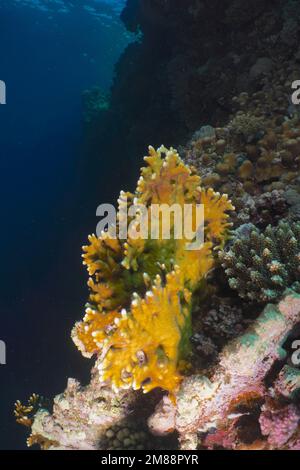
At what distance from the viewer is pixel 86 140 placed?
2012 centimetres

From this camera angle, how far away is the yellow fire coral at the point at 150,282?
8.54 feet

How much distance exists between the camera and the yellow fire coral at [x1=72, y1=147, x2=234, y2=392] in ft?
8.54

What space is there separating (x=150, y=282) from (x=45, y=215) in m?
26.8

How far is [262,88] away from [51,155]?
43602 mm

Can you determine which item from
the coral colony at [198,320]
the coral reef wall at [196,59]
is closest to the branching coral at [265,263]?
the coral colony at [198,320]

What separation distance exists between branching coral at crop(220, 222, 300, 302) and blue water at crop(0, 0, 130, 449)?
25.0 feet

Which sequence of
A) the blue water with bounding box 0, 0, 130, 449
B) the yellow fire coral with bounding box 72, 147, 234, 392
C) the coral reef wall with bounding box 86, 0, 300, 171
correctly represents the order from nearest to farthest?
the yellow fire coral with bounding box 72, 147, 234, 392
the coral reef wall with bounding box 86, 0, 300, 171
the blue water with bounding box 0, 0, 130, 449

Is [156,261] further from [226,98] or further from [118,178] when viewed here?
[118,178]

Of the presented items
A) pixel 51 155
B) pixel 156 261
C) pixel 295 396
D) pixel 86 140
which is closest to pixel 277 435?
pixel 295 396

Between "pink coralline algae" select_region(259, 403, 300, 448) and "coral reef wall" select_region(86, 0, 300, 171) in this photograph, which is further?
"coral reef wall" select_region(86, 0, 300, 171)

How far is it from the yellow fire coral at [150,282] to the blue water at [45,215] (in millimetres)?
7439

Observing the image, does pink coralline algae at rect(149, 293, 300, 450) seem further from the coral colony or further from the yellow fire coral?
the yellow fire coral

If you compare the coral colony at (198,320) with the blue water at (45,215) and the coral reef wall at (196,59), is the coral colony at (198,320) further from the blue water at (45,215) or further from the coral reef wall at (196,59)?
the blue water at (45,215)

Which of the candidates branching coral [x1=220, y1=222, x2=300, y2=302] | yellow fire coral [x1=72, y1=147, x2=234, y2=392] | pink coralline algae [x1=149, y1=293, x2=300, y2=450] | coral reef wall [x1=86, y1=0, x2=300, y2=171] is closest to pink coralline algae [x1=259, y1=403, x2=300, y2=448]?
pink coralline algae [x1=149, y1=293, x2=300, y2=450]
